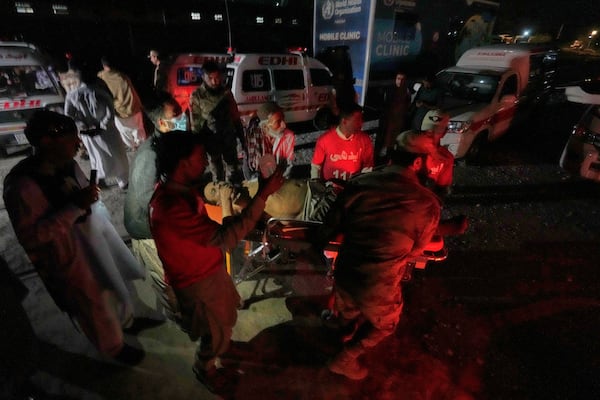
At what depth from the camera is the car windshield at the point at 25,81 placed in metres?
6.02

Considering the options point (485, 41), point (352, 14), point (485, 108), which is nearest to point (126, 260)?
point (485, 108)

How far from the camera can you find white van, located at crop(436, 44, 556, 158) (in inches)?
254

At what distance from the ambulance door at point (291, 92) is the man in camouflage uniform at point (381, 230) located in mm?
6062

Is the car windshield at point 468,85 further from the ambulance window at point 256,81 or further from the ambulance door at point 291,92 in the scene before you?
the ambulance window at point 256,81

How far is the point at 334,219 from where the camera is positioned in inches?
88.9

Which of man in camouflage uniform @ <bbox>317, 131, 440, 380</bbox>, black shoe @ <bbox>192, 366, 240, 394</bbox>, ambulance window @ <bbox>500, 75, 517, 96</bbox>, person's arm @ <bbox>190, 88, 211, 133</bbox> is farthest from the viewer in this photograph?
ambulance window @ <bbox>500, 75, 517, 96</bbox>

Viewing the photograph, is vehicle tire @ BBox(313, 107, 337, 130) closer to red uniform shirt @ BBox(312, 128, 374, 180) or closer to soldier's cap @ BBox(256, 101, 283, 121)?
soldier's cap @ BBox(256, 101, 283, 121)

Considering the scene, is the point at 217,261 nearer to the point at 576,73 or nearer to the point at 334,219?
the point at 334,219

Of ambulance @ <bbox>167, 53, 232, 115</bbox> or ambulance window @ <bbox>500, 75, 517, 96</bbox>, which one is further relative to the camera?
ambulance window @ <bbox>500, 75, 517, 96</bbox>

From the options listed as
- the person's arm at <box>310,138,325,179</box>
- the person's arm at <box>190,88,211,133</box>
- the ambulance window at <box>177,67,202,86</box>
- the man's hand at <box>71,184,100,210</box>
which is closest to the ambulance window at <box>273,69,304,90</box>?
the ambulance window at <box>177,67,202,86</box>

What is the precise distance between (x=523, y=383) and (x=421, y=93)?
18.4 feet

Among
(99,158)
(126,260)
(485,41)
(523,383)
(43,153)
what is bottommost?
(523,383)

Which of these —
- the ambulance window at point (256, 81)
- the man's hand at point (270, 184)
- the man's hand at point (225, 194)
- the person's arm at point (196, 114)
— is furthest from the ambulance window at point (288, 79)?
the man's hand at point (270, 184)

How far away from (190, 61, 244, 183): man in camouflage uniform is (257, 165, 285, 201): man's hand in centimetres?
326
